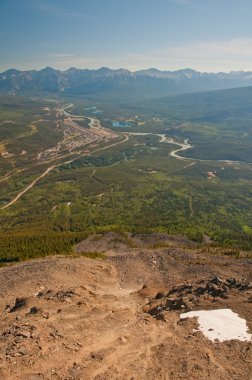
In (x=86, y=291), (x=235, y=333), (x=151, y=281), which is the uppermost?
(x=235, y=333)

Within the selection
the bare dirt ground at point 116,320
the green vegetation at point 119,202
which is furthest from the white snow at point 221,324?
the green vegetation at point 119,202

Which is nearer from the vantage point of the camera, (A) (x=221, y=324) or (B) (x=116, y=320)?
(A) (x=221, y=324)

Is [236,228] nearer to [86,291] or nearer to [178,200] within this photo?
[178,200]

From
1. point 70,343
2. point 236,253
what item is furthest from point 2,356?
point 236,253

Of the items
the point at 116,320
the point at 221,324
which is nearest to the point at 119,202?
the point at 116,320

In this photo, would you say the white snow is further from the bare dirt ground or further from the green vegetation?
the green vegetation

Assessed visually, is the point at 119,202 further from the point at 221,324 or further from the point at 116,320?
the point at 221,324

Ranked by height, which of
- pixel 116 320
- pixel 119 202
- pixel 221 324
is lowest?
pixel 119 202

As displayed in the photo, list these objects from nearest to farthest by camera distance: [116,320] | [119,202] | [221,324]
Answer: [221,324] → [116,320] → [119,202]
